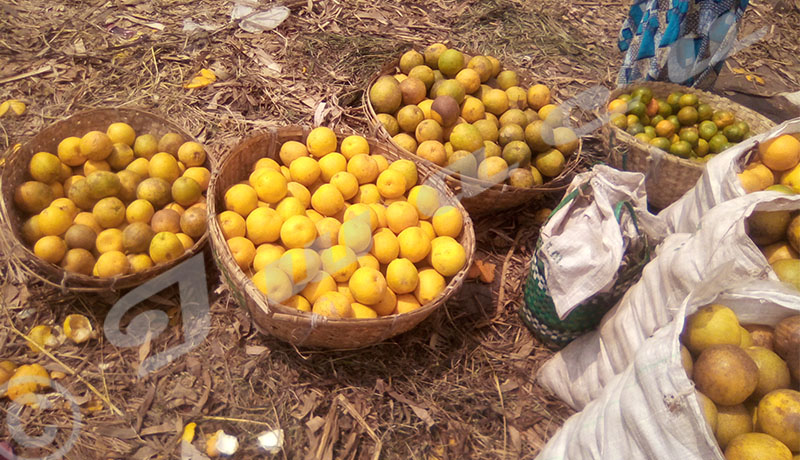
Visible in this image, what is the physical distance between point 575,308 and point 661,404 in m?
0.97

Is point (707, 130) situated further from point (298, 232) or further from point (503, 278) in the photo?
point (298, 232)

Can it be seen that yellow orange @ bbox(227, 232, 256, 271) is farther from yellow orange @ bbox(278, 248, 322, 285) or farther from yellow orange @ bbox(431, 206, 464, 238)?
yellow orange @ bbox(431, 206, 464, 238)

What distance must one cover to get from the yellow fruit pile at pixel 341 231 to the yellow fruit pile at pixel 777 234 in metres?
1.41

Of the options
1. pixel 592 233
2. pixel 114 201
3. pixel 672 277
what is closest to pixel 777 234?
pixel 672 277

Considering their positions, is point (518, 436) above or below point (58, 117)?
below

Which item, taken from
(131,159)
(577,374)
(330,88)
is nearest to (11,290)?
(131,159)

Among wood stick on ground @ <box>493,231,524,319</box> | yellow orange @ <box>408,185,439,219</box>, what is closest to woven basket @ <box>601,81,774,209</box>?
wood stick on ground @ <box>493,231,524,319</box>

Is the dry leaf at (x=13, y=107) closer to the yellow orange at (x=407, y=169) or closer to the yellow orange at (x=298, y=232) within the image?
the yellow orange at (x=298, y=232)

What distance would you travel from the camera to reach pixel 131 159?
3.08 metres

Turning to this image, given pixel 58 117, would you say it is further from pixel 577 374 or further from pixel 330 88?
pixel 577 374

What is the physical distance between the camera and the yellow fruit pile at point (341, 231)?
2.47m

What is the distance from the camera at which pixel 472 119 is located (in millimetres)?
3605

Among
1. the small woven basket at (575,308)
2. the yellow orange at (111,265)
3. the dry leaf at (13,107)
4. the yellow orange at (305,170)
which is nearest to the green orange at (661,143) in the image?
the small woven basket at (575,308)

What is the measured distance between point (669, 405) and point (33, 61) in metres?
5.13
